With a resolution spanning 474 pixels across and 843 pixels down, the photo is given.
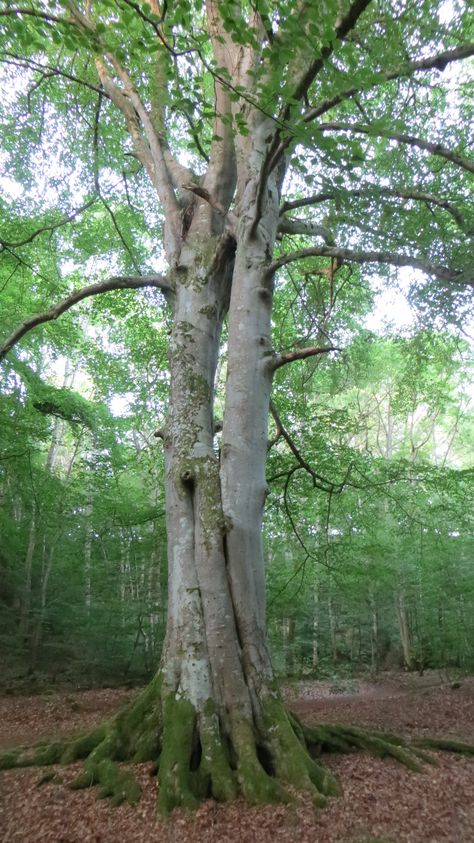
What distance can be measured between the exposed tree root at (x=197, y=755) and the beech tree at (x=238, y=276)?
0.01 metres

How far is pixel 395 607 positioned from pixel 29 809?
1353 cm

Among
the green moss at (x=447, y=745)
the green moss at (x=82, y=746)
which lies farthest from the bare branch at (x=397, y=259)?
the green moss at (x=82, y=746)

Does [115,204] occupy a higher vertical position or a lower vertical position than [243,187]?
higher

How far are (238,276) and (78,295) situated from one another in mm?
1609

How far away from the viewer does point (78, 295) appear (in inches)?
197

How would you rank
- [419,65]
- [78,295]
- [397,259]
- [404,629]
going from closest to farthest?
[397,259], [419,65], [78,295], [404,629]

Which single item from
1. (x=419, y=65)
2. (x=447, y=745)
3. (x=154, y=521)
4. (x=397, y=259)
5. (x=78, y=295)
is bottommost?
(x=447, y=745)

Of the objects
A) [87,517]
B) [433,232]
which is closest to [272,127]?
[433,232]

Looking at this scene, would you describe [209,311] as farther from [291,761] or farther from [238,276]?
[291,761]

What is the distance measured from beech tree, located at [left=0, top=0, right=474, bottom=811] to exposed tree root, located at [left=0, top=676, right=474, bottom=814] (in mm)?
12

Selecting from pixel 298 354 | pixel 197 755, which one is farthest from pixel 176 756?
pixel 298 354

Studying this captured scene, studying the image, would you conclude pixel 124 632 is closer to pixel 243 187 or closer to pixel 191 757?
pixel 191 757

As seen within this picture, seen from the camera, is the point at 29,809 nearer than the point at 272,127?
Yes

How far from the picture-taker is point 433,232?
526 cm
